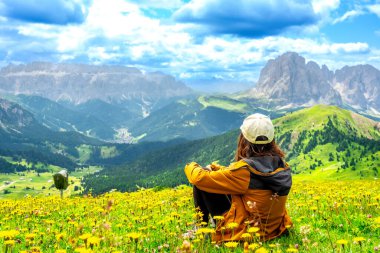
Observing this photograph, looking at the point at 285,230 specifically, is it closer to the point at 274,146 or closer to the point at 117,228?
the point at 274,146

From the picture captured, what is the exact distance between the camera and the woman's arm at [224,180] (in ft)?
27.3

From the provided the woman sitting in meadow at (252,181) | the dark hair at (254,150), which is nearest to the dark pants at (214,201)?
the woman sitting in meadow at (252,181)

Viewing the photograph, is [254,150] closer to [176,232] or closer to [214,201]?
[214,201]

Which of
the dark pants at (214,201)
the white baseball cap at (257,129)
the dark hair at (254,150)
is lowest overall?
the dark pants at (214,201)

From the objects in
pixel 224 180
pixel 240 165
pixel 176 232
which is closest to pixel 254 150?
pixel 240 165

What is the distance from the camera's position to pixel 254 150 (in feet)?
28.2

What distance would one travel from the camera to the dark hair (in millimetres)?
8617

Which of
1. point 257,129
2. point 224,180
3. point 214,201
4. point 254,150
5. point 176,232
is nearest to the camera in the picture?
point 257,129

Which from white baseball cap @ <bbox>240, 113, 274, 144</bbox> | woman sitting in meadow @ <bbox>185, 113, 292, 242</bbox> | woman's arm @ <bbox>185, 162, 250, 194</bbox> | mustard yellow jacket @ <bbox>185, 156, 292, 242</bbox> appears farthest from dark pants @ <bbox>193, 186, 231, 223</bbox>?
white baseball cap @ <bbox>240, 113, 274, 144</bbox>

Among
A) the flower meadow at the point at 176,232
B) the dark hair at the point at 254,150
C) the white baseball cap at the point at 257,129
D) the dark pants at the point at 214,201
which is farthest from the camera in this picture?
the dark pants at the point at 214,201

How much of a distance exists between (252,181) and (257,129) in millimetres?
1168

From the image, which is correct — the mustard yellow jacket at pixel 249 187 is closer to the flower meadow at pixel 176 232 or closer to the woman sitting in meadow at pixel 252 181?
the woman sitting in meadow at pixel 252 181

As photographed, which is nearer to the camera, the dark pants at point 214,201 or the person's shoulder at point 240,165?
the person's shoulder at point 240,165

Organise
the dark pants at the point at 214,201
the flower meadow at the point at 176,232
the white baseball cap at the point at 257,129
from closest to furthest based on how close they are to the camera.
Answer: the flower meadow at the point at 176,232 → the white baseball cap at the point at 257,129 → the dark pants at the point at 214,201
